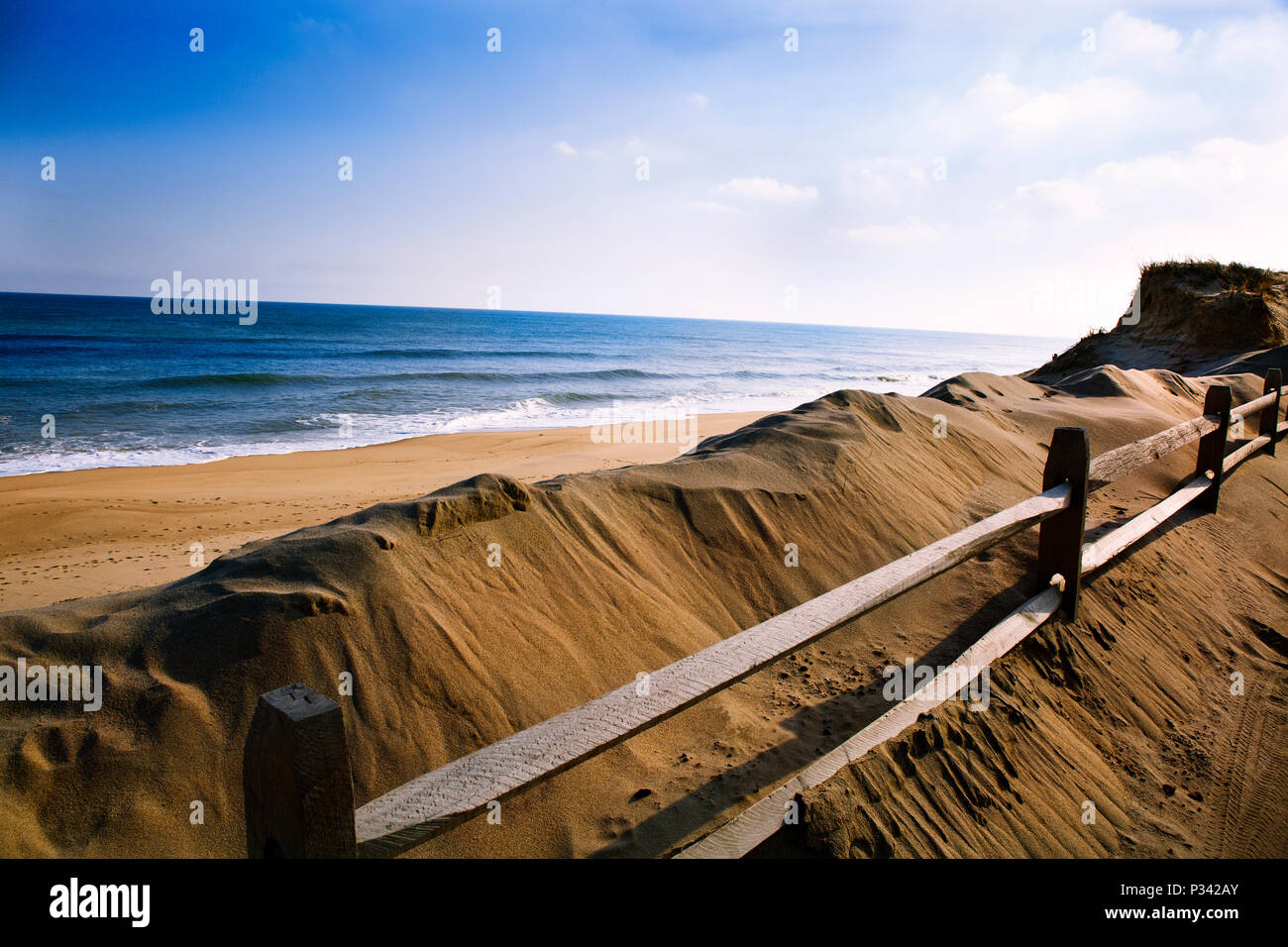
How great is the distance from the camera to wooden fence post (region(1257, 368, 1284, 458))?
702 cm

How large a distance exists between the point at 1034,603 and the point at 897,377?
1261 inches

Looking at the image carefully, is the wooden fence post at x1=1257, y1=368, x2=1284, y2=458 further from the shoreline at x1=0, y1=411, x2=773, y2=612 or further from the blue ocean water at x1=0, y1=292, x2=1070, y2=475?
the blue ocean water at x1=0, y1=292, x2=1070, y2=475

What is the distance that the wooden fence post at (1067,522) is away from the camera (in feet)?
10.9

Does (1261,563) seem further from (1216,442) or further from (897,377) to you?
(897,377)

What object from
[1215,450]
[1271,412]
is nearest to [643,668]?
[1215,450]

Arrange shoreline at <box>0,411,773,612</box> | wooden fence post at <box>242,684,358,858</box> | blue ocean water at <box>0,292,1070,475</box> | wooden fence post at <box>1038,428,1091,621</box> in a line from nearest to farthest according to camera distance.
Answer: wooden fence post at <box>242,684,358,858</box>
wooden fence post at <box>1038,428,1091,621</box>
shoreline at <box>0,411,773,612</box>
blue ocean water at <box>0,292,1070,475</box>

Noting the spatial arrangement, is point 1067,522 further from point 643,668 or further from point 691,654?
point 643,668

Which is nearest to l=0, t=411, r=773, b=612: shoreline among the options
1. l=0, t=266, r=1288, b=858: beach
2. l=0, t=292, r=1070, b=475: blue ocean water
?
l=0, t=266, r=1288, b=858: beach

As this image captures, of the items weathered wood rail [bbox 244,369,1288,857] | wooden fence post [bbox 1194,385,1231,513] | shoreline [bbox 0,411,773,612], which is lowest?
shoreline [bbox 0,411,773,612]

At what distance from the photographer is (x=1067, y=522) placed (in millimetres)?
3340

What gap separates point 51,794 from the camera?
7.41ft

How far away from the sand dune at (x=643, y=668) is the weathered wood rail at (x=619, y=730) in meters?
0.18

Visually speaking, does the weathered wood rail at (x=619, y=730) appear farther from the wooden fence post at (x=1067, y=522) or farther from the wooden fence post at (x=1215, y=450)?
the wooden fence post at (x=1215, y=450)
